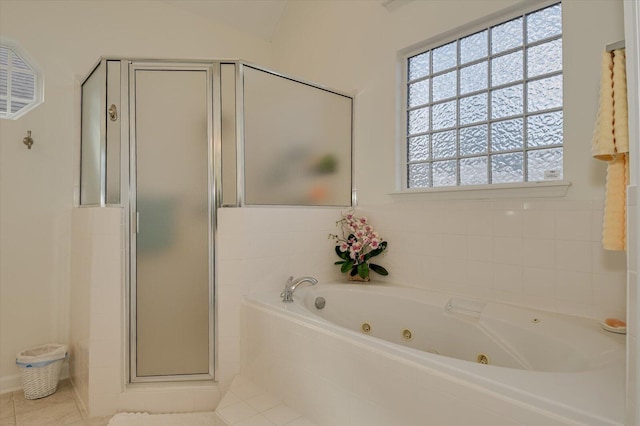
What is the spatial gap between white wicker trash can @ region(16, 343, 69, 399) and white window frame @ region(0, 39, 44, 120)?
1452 millimetres

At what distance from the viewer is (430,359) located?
109 cm

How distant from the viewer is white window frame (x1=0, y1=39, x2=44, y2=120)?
2.23 meters

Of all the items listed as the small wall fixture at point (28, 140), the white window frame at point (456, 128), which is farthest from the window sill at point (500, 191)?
the small wall fixture at point (28, 140)

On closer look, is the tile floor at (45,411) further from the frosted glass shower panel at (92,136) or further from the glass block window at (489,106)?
the glass block window at (489,106)

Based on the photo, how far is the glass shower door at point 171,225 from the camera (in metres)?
1.95

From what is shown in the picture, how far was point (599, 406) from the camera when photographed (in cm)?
84

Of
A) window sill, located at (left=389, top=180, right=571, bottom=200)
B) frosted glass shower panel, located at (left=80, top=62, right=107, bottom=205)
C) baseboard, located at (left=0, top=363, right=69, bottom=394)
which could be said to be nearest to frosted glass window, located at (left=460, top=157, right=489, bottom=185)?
window sill, located at (left=389, top=180, right=571, bottom=200)

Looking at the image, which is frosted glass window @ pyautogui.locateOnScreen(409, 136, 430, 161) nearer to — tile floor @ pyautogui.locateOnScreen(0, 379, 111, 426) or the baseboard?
tile floor @ pyautogui.locateOnScreen(0, 379, 111, 426)

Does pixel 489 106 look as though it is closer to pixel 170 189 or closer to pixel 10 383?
pixel 170 189

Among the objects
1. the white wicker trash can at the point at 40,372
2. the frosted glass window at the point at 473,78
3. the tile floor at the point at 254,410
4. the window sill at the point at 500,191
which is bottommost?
the white wicker trash can at the point at 40,372

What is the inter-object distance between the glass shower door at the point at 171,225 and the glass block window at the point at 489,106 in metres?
1.35

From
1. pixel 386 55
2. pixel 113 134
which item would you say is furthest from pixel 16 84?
pixel 386 55

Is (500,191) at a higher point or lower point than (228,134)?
lower

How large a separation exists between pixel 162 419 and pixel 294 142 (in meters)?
1.71
